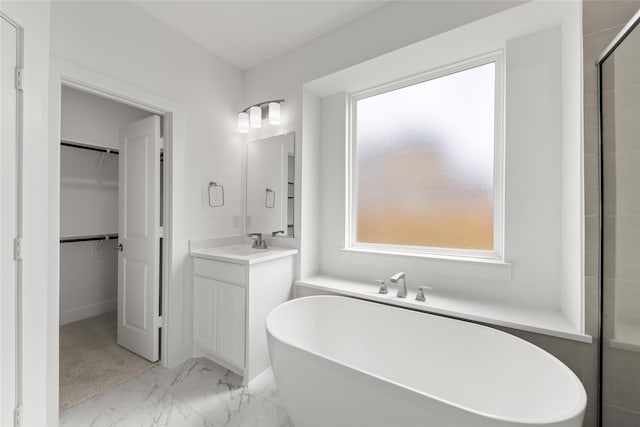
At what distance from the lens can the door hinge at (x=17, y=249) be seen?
118 centimetres

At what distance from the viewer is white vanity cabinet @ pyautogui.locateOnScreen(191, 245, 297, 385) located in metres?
1.87

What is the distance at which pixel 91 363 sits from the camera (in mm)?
2055

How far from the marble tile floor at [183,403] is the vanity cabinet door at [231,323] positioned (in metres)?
0.19

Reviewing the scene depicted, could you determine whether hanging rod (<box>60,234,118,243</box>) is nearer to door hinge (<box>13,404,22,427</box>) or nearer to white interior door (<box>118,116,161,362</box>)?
white interior door (<box>118,116,161,362</box>)

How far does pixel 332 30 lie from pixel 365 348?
244 cm

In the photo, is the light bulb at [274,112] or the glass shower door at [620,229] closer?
the glass shower door at [620,229]

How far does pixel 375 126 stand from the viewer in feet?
7.55

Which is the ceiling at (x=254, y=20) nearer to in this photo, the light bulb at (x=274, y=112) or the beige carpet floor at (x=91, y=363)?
the light bulb at (x=274, y=112)

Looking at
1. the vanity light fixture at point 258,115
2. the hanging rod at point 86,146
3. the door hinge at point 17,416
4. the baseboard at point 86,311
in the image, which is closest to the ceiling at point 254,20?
the vanity light fixture at point 258,115

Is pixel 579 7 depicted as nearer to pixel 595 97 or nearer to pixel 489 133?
pixel 595 97

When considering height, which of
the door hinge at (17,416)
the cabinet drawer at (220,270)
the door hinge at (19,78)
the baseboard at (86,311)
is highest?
the door hinge at (19,78)

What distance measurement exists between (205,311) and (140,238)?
0.84 metres

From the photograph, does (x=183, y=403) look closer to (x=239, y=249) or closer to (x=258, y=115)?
(x=239, y=249)

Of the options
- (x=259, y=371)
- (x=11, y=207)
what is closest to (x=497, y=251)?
(x=259, y=371)
